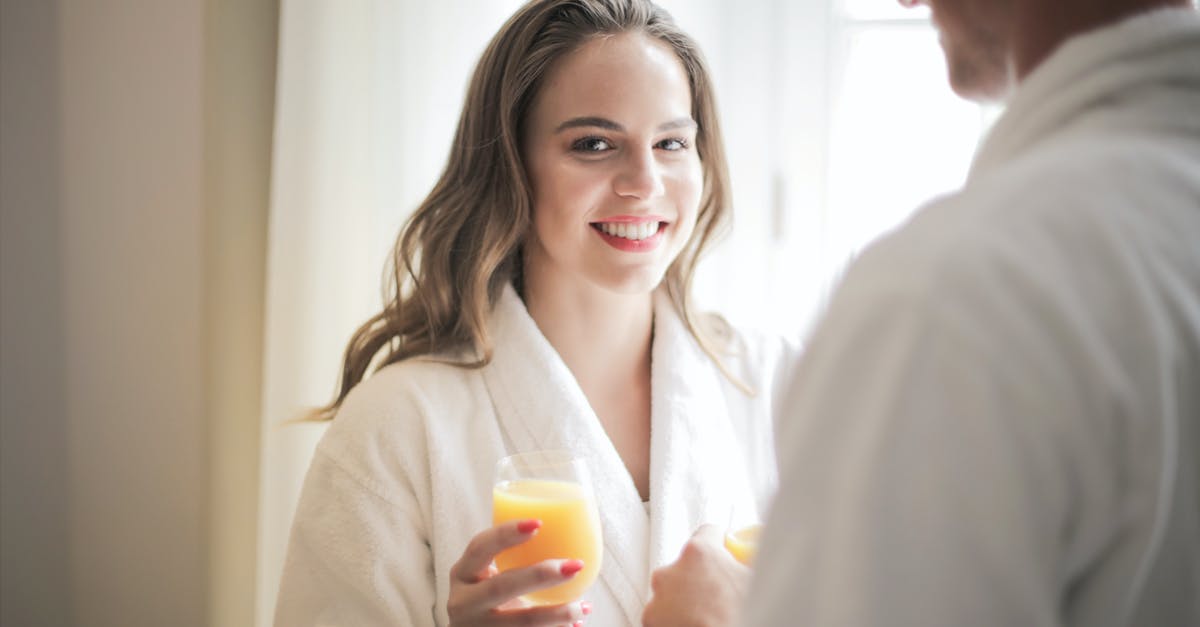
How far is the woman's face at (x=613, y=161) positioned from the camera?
146cm

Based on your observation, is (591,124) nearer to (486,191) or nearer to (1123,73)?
(486,191)

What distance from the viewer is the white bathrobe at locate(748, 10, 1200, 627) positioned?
17.4 inches

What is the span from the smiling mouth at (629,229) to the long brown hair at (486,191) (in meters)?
0.13

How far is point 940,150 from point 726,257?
469 mm

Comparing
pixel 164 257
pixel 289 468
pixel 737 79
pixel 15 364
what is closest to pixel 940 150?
pixel 737 79

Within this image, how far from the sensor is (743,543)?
1083 millimetres

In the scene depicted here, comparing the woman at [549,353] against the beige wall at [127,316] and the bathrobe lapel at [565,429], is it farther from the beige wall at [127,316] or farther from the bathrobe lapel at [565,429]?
the beige wall at [127,316]

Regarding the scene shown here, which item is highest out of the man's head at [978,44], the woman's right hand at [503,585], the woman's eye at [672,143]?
the man's head at [978,44]

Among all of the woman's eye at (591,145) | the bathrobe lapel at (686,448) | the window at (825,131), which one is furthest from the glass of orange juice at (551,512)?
the window at (825,131)

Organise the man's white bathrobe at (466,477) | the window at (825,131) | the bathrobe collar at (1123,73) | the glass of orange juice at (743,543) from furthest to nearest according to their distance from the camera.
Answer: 1. the window at (825,131)
2. the man's white bathrobe at (466,477)
3. the glass of orange juice at (743,543)
4. the bathrobe collar at (1123,73)

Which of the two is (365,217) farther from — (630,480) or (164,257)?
(630,480)

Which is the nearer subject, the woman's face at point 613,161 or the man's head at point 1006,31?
the man's head at point 1006,31

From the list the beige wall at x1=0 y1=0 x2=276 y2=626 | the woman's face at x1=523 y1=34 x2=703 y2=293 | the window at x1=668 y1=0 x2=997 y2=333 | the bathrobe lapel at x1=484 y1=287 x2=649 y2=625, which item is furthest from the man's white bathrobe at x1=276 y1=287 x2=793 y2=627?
the beige wall at x1=0 y1=0 x2=276 y2=626

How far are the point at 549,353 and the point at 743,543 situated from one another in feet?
1.79
